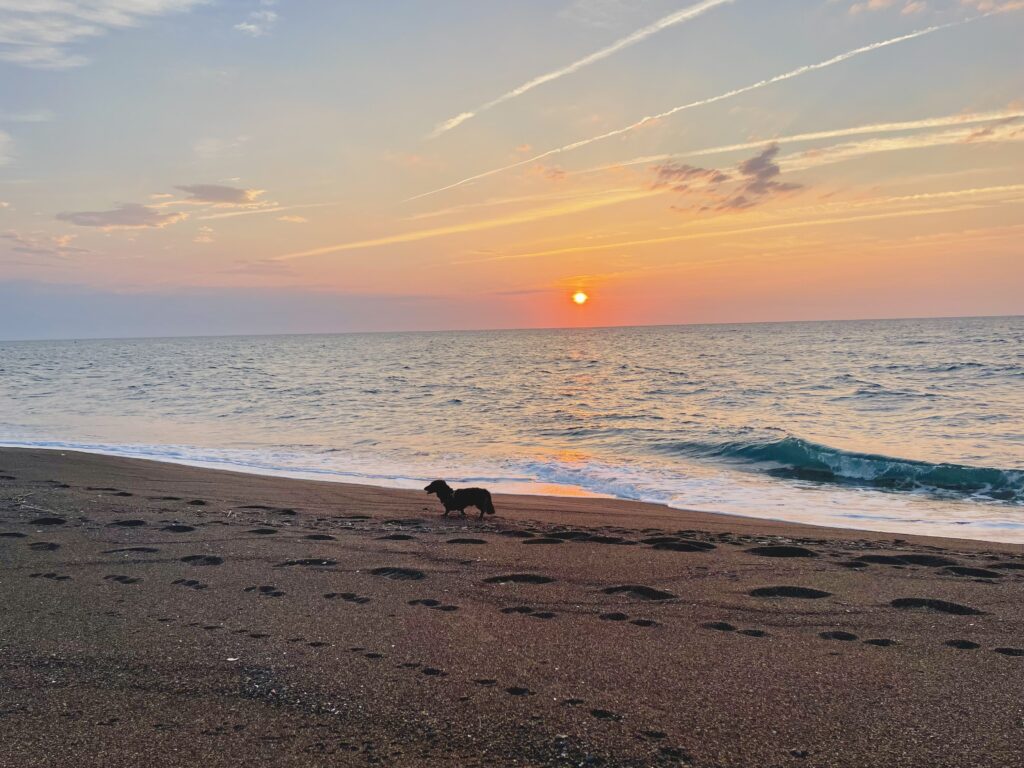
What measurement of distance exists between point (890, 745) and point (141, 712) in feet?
12.2

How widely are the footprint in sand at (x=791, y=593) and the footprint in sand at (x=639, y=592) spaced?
2.46ft

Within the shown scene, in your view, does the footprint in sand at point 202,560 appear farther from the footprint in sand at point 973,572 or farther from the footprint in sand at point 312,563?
the footprint in sand at point 973,572

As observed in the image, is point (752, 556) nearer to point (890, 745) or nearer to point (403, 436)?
point (890, 745)

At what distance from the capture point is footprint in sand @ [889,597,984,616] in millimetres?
5359

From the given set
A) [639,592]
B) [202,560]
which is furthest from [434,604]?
[202,560]

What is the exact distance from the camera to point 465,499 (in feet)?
30.2

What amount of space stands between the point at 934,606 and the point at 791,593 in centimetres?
104

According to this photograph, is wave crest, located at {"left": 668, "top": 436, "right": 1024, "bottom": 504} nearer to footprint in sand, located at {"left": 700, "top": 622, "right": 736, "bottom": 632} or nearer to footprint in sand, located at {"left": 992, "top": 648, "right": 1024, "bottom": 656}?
footprint in sand, located at {"left": 992, "top": 648, "right": 1024, "bottom": 656}

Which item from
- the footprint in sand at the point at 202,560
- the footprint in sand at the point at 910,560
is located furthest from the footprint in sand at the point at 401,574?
the footprint in sand at the point at 910,560

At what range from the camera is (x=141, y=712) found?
3.62 meters

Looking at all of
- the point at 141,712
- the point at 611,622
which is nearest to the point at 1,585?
the point at 141,712

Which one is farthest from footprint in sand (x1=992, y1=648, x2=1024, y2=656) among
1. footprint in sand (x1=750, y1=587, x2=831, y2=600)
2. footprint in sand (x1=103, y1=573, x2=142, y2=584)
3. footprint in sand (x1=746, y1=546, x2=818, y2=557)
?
footprint in sand (x1=103, y1=573, x2=142, y2=584)

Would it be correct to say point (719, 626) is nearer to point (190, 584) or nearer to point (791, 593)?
point (791, 593)

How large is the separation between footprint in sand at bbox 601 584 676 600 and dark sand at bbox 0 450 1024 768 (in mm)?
28
